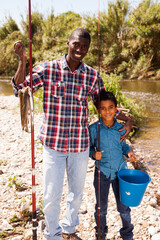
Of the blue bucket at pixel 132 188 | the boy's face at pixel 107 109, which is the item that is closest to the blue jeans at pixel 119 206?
the blue bucket at pixel 132 188

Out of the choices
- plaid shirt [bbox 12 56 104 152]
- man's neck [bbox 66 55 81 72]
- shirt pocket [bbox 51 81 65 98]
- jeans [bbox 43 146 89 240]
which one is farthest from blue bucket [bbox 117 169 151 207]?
man's neck [bbox 66 55 81 72]

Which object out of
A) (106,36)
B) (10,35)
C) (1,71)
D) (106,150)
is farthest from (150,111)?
(10,35)

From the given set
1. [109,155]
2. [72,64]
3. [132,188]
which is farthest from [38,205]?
[72,64]

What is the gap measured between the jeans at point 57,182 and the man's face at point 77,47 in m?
0.83

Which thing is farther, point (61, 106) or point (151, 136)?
point (151, 136)

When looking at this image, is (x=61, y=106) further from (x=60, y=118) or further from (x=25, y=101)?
(x=25, y=101)

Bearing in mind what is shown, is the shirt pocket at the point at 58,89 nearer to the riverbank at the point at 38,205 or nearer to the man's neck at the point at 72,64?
the man's neck at the point at 72,64

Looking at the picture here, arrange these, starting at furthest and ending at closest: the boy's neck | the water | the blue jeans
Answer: the water → the boy's neck → the blue jeans

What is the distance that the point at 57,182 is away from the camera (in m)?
1.81

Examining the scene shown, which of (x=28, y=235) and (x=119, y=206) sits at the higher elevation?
(x=119, y=206)

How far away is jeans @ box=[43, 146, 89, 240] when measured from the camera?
1797 millimetres

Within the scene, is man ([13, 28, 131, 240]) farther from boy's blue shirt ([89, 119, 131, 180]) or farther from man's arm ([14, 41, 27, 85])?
boy's blue shirt ([89, 119, 131, 180])

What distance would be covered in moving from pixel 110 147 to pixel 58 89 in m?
0.78

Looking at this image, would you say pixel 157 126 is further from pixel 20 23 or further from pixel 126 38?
pixel 20 23
